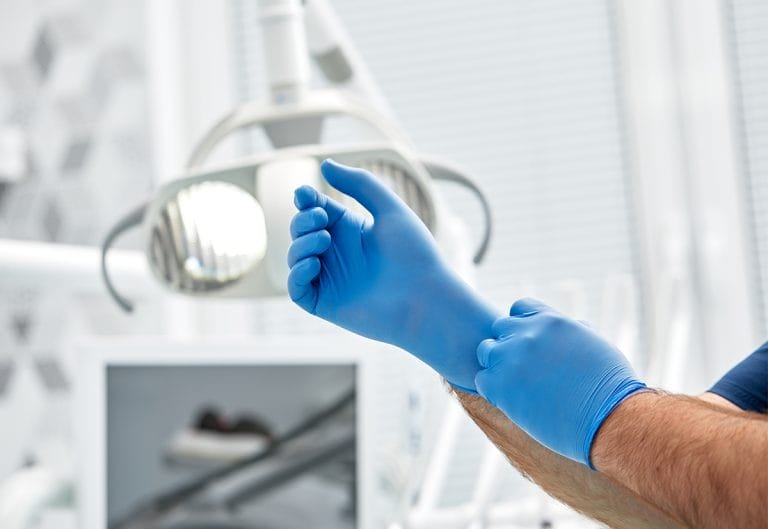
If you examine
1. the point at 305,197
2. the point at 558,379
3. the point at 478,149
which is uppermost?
the point at 478,149

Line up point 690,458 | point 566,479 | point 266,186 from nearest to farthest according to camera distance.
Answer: point 690,458 < point 566,479 < point 266,186

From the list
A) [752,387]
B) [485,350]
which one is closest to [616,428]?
[485,350]

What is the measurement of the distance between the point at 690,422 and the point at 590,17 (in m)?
1.59

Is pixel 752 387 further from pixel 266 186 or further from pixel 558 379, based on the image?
pixel 266 186

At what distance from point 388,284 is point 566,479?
0.26m

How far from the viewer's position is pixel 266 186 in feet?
3.24

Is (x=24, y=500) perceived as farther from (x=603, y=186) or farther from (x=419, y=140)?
(x=603, y=186)

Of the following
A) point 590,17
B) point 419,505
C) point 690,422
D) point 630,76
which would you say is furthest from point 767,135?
point 690,422

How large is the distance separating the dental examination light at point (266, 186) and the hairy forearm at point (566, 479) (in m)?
0.25

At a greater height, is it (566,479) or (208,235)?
(208,235)

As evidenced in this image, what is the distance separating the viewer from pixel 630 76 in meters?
1.99

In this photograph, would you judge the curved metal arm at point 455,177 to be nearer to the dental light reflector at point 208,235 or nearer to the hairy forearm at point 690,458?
the dental light reflector at point 208,235

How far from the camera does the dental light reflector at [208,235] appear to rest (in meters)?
1.02

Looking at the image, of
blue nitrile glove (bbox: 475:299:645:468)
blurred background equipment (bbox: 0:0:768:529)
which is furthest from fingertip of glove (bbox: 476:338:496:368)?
blurred background equipment (bbox: 0:0:768:529)
